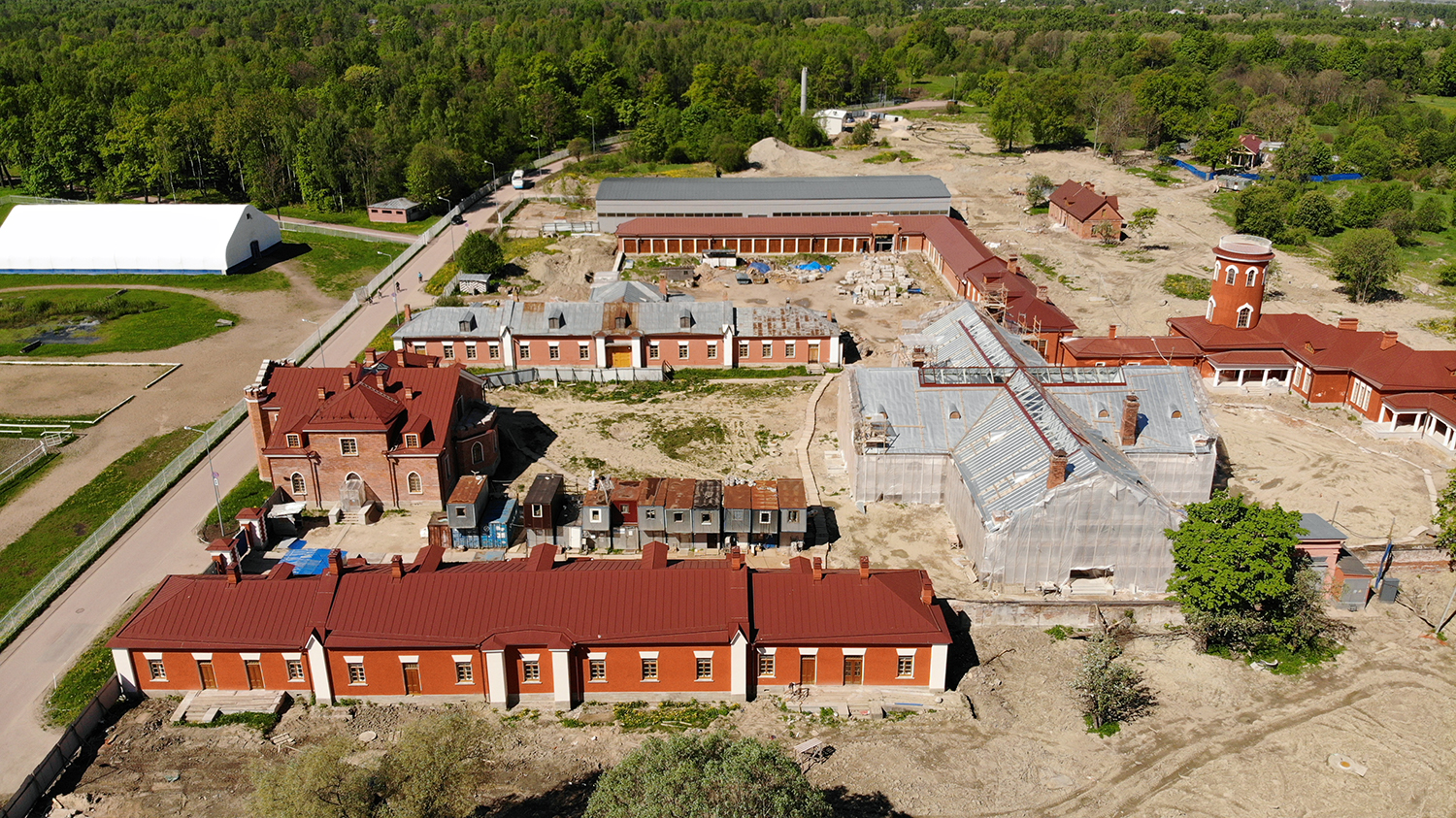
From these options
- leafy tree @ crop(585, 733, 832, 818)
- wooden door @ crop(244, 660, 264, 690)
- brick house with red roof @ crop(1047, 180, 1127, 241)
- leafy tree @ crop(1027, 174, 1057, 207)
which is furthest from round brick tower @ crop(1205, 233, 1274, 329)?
wooden door @ crop(244, 660, 264, 690)

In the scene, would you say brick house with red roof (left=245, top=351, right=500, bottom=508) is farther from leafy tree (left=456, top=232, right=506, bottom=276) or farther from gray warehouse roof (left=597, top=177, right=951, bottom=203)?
gray warehouse roof (left=597, top=177, right=951, bottom=203)

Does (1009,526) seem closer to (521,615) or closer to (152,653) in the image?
(521,615)

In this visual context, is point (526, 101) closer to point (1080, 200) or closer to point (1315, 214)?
point (1080, 200)

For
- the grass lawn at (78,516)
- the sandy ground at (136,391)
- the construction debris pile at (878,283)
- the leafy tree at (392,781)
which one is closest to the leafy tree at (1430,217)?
the construction debris pile at (878,283)

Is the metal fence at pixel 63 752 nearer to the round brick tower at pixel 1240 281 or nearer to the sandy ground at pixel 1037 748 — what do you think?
the sandy ground at pixel 1037 748

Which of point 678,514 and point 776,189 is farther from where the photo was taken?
point 776,189

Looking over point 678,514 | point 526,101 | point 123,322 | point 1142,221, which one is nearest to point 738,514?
point 678,514
